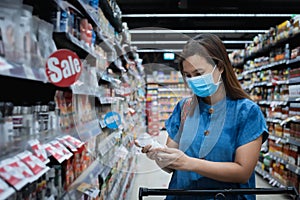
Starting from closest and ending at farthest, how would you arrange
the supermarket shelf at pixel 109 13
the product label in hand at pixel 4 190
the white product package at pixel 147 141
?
the product label in hand at pixel 4 190 → the white product package at pixel 147 141 → the supermarket shelf at pixel 109 13

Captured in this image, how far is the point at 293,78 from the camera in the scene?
174 inches

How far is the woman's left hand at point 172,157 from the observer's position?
1222 millimetres

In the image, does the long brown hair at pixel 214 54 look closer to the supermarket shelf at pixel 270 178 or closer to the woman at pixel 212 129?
the woman at pixel 212 129

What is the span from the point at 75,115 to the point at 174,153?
2.73 feet

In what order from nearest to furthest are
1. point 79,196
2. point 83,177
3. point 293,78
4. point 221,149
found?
point 221,149, point 79,196, point 83,177, point 293,78

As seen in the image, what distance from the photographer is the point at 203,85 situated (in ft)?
4.66

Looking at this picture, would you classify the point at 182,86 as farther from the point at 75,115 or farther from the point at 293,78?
the point at 293,78

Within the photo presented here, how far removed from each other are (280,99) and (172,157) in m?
4.29

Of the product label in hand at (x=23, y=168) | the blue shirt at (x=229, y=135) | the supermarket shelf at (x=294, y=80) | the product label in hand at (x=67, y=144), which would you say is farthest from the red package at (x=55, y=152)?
the supermarket shelf at (x=294, y=80)

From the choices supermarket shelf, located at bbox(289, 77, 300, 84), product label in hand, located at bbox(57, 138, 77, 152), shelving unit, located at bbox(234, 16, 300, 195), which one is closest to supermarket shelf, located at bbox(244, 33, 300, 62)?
shelving unit, located at bbox(234, 16, 300, 195)

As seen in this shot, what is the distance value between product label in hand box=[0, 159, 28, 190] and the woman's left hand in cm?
52

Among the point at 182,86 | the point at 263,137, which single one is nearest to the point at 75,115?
the point at 182,86

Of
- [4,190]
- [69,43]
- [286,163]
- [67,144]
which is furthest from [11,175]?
[286,163]

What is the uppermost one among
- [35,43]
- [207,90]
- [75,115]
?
[35,43]
